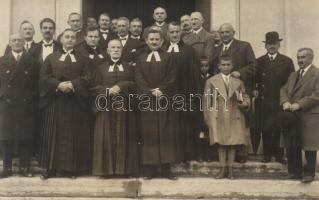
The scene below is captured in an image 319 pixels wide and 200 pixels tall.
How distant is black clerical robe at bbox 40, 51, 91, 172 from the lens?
6453 mm

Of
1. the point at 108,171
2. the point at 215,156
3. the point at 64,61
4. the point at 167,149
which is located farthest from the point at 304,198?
the point at 64,61

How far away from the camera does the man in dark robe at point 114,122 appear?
645cm

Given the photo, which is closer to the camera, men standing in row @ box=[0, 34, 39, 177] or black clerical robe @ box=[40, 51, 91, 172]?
black clerical robe @ box=[40, 51, 91, 172]

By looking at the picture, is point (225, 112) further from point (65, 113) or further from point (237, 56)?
point (65, 113)

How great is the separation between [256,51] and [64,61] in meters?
2.71

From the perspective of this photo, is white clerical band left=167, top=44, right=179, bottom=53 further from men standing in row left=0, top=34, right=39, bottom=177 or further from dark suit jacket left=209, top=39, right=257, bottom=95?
men standing in row left=0, top=34, right=39, bottom=177

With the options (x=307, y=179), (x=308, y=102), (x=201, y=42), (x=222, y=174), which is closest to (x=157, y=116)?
(x=222, y=174)

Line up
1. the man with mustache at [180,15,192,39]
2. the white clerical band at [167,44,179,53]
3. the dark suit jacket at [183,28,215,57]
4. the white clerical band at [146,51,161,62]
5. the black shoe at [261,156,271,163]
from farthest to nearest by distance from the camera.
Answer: the man with mustache at [180,15,192,39]
the dark suit jacket at [183,28,215,57]
the black shoe at [261,156,271,163]
the white clerical band at [167,44,179,53]
the white clerical band at [146,51,161,62]

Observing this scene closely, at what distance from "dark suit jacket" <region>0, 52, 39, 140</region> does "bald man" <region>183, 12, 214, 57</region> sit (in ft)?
6.52

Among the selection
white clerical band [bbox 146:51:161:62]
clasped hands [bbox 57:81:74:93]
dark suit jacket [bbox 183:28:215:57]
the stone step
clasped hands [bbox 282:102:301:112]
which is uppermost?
dark suit jacket [bbox 183:28:215:57]

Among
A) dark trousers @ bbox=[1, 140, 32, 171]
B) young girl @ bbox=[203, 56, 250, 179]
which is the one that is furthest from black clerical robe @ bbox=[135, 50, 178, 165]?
dark trousers @ bbox=[1, 140, 32, 171]

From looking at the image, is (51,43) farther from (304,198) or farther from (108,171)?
(304,198)

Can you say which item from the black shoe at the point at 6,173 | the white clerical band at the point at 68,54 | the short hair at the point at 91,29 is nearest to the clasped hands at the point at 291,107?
the short hair at the point at 91,29

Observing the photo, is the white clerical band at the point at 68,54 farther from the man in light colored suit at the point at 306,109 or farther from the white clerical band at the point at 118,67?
the man in light colored suit at the point at 306,109
